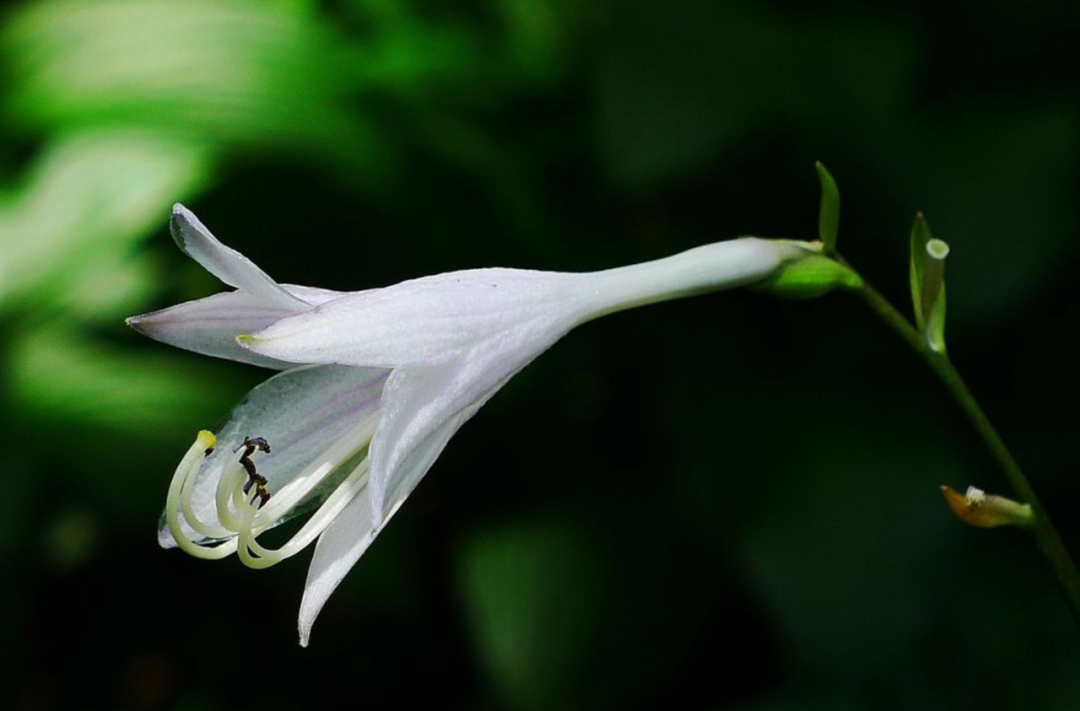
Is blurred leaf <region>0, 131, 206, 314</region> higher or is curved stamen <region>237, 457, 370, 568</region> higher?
blurred leaf <region>0, 131, 206, 314</region>

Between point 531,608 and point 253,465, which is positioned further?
point 531,608

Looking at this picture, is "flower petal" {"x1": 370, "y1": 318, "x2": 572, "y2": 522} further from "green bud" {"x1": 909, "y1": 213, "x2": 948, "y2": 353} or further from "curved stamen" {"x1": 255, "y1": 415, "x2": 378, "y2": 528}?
"green bud" {"x1": 909, "y1": 213, "x2": 948, "y2": 353}

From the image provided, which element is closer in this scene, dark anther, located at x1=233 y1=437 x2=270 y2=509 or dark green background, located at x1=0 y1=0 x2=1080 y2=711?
dark anther, located at x1=233 y1=437 x2=270 y2=509

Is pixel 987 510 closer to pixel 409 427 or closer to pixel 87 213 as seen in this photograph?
pixel 409 427

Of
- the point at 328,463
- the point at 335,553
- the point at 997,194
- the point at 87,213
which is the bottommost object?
the point at 335,553

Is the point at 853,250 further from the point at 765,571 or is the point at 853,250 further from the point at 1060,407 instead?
the point at 765,571

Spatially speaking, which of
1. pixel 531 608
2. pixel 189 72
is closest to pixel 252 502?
pixel 531 608

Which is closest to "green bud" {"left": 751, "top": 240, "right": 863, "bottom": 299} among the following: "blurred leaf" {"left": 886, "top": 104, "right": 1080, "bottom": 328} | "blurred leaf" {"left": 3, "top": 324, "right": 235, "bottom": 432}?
"blurred leaf" {"left": 886, "top": 104, "right": 1080, "bottom": 328}
